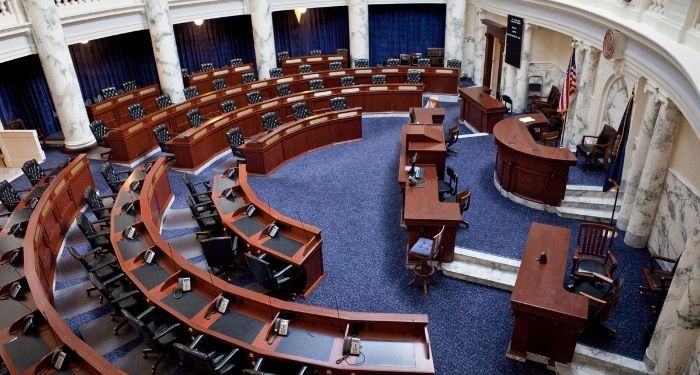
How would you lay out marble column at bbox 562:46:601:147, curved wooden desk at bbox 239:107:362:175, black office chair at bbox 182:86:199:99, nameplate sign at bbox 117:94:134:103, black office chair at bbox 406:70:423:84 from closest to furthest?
1. marble column at bbox 562:46:601:147
2. curved wooden desk at bbox 239:107:362:175
3. nameplate sign at bbox 117:94:134:103
4. black office chair at bbox 182:86:199:99
5. black office chair at bbox 406:70:423:84

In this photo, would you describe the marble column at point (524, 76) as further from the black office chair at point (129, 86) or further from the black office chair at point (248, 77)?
the black office chair at point (129, 86)

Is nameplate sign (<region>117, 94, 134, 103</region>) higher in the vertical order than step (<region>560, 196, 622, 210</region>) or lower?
higher

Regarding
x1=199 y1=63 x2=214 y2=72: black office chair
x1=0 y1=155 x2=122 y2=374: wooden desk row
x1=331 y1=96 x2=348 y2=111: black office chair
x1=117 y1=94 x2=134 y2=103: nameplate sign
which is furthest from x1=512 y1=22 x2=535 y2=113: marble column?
x1=117 y1=94 x2=134 y2=103: nameplate sign

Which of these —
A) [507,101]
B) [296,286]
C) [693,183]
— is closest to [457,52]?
[507,101]

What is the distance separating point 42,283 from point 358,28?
12839mm

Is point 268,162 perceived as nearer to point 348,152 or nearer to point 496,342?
point 348,152

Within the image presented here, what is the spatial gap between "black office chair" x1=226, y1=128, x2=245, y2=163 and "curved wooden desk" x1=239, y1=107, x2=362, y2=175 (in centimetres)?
36

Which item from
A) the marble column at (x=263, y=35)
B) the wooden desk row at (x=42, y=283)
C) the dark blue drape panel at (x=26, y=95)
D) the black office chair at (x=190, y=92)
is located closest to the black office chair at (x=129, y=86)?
the black office chair at (x=190, y=92)

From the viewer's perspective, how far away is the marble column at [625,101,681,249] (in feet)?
22.3

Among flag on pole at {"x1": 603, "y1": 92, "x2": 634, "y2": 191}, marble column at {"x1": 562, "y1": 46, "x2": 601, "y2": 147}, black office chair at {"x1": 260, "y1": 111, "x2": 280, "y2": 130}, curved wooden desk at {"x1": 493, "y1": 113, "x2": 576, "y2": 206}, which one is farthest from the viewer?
black office chair at {"x1": 260, "y1": 111, "x2": 280, "y2": 130}

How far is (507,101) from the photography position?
13.5 m

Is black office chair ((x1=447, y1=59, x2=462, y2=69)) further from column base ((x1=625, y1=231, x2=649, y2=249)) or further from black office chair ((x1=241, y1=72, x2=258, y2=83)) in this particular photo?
column base ((x1=625, y1=231, x2=649, y2=249))

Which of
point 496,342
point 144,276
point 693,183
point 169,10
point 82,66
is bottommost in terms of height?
point 496,342

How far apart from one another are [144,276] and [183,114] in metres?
7.25
